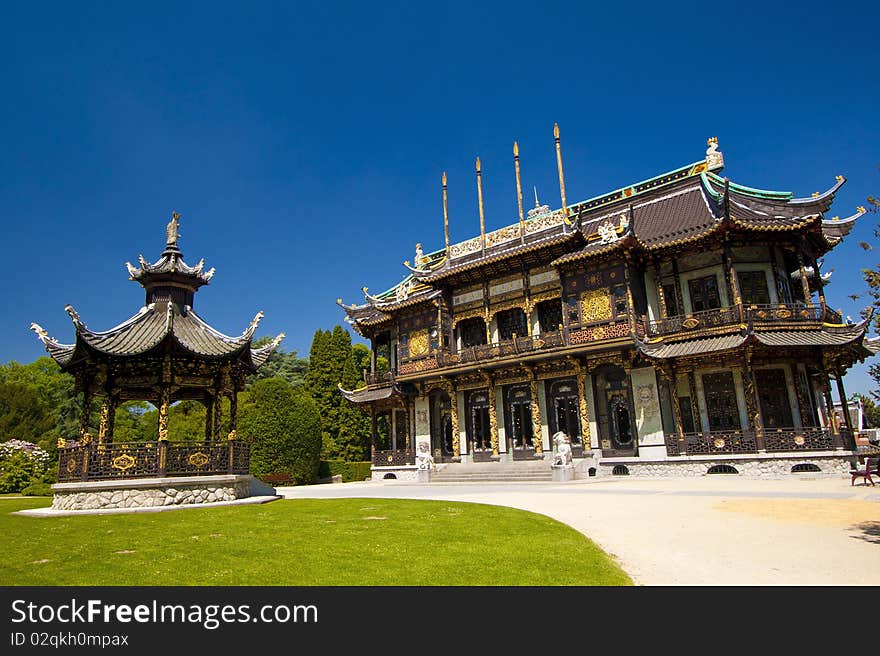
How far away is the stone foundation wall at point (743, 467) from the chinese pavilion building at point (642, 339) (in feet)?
0.19

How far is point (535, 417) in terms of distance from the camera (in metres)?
24.5

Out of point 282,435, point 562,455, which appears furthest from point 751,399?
point 282,435

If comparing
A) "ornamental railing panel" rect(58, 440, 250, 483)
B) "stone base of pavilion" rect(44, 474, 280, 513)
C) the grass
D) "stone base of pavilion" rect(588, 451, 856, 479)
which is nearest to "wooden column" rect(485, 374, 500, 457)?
"stone base of pavilion" rect(588, 451, 856, 479)

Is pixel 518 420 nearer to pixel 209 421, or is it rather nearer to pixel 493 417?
pixel 493 417

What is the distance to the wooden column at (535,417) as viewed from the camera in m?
24.3

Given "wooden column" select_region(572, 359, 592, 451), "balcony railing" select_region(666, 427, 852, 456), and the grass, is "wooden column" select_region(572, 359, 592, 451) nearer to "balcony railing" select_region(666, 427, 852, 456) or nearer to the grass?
"balcony railing" select_region(666, 427, 852, 456)

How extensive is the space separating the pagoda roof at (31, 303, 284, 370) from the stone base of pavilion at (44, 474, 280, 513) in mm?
3198

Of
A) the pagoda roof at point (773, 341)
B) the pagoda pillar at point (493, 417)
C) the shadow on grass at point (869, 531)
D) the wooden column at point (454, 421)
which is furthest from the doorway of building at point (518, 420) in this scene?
→ the shadow on grass at point (869, 531)

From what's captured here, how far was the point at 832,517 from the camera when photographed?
26.8 ft

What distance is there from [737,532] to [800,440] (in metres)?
13.5

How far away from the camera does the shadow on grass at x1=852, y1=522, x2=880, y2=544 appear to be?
635 cm

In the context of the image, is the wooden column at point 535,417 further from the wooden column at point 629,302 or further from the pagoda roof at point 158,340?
the pagoda roof at point 158,340

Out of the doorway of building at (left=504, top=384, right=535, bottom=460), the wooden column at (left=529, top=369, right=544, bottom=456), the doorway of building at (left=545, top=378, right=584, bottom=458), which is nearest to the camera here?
the doorway of building at (left=545, top=378, right=584, bottom=458)
